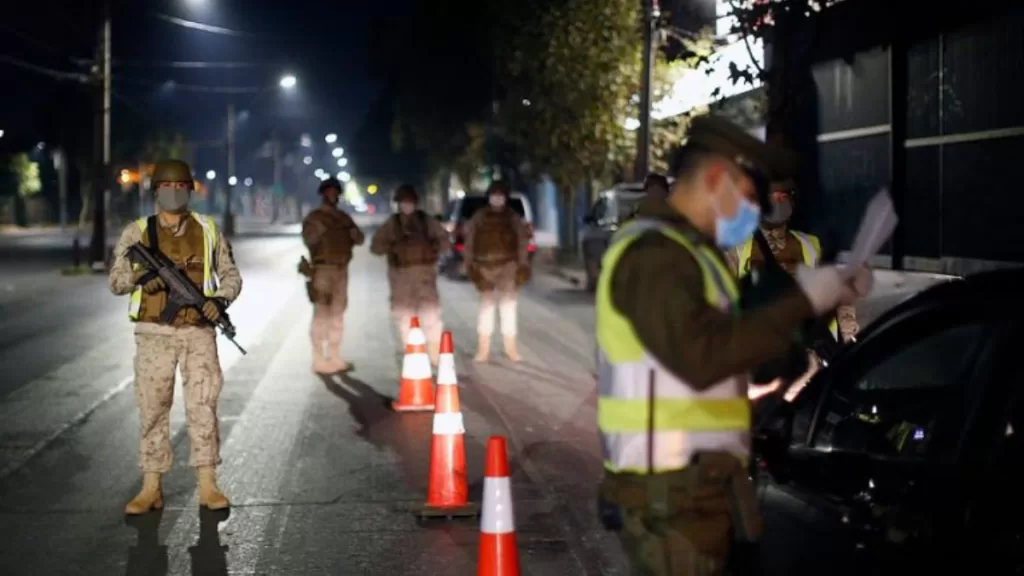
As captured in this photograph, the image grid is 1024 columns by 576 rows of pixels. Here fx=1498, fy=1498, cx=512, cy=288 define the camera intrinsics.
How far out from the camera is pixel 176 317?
25.4ft

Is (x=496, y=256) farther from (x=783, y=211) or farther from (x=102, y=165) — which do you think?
(x=102, y=165)

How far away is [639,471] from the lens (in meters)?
3.42

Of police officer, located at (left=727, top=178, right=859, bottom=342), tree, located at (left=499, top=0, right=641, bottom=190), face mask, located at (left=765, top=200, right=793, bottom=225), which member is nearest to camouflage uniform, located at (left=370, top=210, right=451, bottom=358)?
police officer, located at (left=727, top=178, right=859, bottom=342)

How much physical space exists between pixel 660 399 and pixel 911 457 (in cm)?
78

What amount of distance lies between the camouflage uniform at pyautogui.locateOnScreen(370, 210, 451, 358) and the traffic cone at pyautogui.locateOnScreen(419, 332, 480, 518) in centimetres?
614

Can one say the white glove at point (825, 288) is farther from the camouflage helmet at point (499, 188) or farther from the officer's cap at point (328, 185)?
the camouflage helmet at point (499, 188)

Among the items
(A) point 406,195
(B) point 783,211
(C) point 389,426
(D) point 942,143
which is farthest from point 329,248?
(B) point 783,211

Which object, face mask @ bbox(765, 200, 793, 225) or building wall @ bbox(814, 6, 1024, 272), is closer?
face mask @ bbox(765, 200, 793, 225)

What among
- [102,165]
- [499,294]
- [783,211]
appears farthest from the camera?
[102,165]

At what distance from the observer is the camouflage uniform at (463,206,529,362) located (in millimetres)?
14969

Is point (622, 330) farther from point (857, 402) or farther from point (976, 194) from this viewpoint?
point (976, 194)

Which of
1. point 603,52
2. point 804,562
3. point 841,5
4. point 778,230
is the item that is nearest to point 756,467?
point 804,562

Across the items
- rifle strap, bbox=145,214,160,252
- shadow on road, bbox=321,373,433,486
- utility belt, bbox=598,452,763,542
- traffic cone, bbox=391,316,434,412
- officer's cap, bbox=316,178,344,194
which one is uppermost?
officer's cap, bbox=316,178,344,194

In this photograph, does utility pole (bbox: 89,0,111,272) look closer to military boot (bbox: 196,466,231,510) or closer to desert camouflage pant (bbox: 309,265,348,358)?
desert camouflage pant (bbox: 309,265,348,358)
